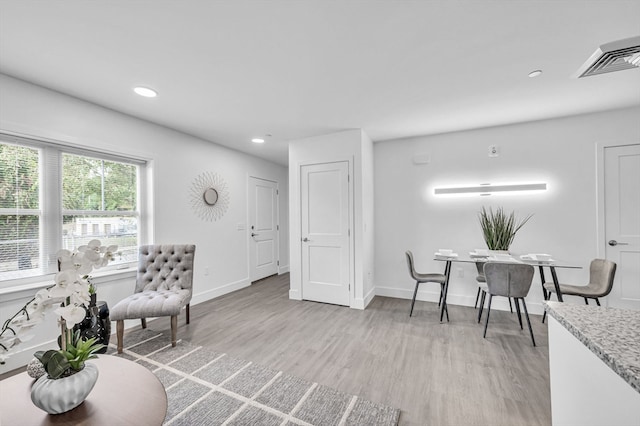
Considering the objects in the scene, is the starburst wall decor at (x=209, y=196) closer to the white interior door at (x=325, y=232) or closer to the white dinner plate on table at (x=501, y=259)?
the white interior door at (x=325, y=232)

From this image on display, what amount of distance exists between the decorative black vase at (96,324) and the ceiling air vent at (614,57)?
3861 millimetres

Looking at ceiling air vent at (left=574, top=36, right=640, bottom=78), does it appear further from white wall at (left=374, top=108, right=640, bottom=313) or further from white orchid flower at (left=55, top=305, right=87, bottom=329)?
white orchid flower at (left=55, top=305, right=87, bottom=329)

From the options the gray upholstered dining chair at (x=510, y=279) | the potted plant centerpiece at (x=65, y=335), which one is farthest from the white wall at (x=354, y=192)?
the potted plant centerpiece at (x=65, y=335)

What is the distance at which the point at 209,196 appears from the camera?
402cm

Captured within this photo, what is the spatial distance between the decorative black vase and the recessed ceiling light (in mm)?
1860

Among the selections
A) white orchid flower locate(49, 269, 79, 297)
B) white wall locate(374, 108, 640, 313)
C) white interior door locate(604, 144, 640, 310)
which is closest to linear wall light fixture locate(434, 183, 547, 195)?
white wall locate(374, 108, 640, 313)

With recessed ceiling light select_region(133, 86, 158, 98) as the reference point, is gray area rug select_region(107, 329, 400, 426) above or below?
below

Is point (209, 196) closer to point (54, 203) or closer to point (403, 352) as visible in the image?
point (54, 203)

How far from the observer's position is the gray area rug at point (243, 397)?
5.36 feet

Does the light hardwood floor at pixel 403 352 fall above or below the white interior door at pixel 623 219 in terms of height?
below

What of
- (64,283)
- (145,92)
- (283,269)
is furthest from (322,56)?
(283,269)

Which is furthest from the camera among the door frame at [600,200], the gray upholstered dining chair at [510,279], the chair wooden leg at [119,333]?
the door frame at [600,200]

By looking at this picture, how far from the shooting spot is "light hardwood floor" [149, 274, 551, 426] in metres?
1.78

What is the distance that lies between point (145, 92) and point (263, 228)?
315 cm
